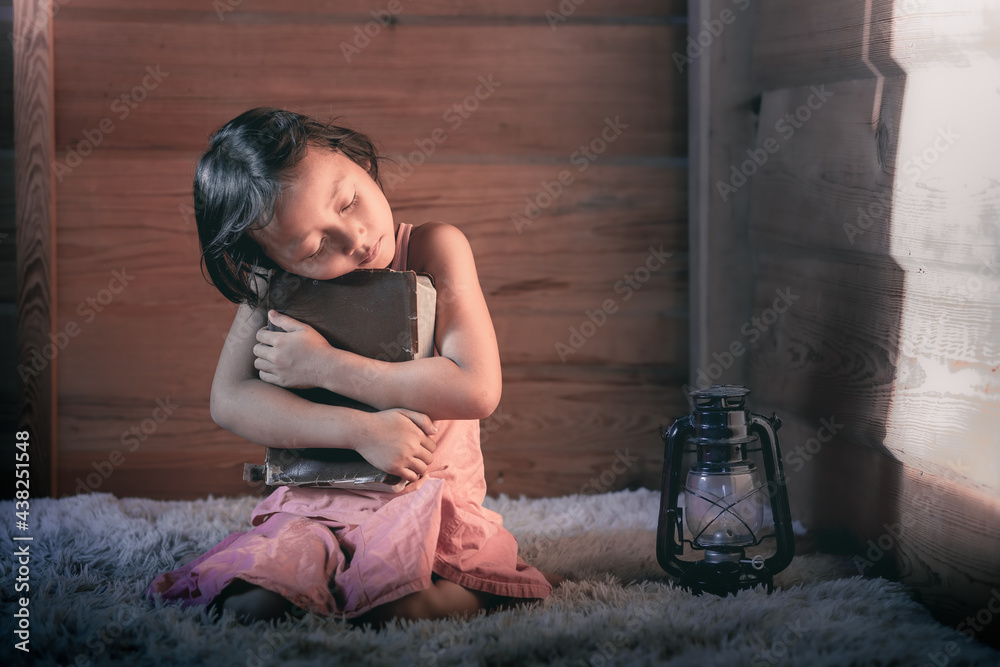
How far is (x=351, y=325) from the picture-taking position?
3.70 ft

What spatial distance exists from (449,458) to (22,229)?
3.55ft

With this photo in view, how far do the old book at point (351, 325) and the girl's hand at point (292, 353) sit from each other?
0.05ft

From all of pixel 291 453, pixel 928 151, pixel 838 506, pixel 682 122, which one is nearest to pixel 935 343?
pixel 928 151

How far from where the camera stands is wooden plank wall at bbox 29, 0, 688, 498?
1.64m

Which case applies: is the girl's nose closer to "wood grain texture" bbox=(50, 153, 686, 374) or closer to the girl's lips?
the girl's lips

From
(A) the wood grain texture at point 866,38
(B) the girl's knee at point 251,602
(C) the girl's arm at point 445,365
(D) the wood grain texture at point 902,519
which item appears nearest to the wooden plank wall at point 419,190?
(A) the wood grain texture at point 866,38

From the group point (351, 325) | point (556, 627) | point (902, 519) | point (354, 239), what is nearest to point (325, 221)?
point (354, 239)

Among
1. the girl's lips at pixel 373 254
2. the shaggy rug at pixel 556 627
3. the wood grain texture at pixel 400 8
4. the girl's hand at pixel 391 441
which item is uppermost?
the wood grain texture at pixel 400 8

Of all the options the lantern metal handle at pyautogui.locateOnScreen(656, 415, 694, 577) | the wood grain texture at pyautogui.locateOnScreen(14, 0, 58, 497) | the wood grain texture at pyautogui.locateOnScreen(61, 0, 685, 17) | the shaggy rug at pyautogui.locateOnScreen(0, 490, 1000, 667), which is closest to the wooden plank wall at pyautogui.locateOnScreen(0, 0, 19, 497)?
the wood grain texture at pyautogui.locateOnScreen(14, 0, 58, 497)

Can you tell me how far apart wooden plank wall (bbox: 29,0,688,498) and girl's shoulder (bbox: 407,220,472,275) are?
18.5 inches

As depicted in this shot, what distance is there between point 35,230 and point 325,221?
95 centimetres

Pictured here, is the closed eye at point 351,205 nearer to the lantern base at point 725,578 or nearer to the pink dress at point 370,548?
the pink dress at point 370,548

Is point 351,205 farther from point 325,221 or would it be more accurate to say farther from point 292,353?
point 292,353

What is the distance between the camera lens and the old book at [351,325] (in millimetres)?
1115
